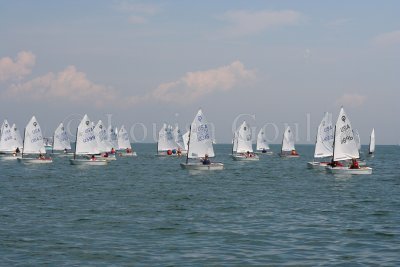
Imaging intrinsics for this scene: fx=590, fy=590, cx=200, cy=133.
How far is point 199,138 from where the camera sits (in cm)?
7012

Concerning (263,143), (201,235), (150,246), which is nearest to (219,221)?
(201,235)

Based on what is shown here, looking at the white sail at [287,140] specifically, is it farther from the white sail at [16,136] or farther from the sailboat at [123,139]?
the white sail at [16,136]

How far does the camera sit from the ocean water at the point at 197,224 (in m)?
23.5

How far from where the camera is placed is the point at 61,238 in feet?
88.2

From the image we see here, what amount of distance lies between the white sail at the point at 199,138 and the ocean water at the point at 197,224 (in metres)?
15.2

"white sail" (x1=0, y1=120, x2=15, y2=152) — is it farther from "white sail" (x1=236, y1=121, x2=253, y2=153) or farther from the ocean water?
the ocean water

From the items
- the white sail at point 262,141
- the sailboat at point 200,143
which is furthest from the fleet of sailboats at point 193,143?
the white sail at point 262,141

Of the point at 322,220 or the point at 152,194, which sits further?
the point at 152,194

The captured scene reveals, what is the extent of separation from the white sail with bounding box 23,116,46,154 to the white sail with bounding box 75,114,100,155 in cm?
904

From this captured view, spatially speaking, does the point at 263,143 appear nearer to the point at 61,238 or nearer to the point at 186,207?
the point at 186,207

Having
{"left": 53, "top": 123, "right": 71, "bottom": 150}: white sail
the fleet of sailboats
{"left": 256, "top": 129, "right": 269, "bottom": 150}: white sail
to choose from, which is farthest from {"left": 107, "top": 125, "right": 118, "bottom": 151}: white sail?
{"left": 256, "top": 129, "right": 269, "bottom": 150}: white sail

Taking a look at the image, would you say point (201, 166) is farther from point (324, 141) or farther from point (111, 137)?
→ point (111, 137)

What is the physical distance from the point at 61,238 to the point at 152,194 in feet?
66.3

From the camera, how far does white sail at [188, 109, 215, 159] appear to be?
69662 millimetres
